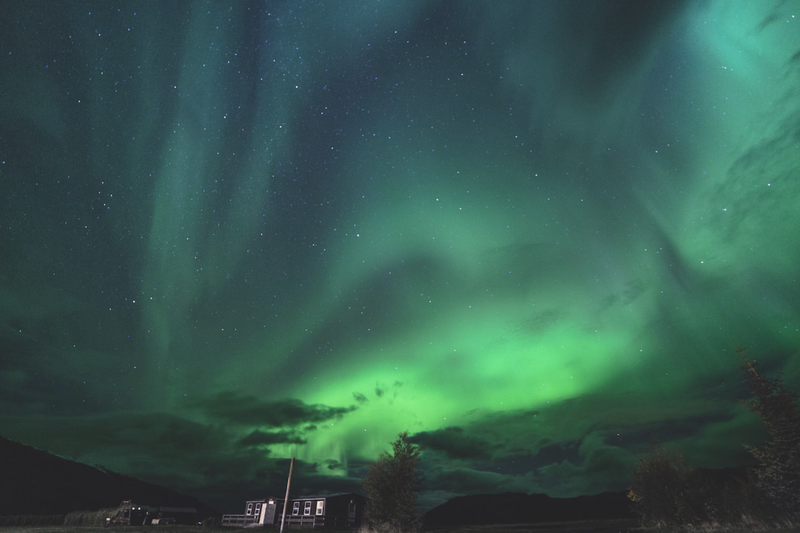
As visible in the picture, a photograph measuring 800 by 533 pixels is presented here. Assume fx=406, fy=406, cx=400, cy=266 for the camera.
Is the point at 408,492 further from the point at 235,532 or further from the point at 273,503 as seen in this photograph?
the point at 273,503

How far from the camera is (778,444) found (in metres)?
31.5

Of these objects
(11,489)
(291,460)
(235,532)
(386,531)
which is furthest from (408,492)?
(11,489)

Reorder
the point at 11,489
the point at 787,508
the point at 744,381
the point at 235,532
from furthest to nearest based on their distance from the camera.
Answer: the point at 11,489 < the point at 235,532 < the point at 744,381 < the point at 787,508

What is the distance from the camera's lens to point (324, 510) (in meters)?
Result: 58.3

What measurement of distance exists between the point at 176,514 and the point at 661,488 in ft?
317

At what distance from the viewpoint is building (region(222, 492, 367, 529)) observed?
56.0 m

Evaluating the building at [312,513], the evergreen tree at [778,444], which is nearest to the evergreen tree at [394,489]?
the building at [312,513]

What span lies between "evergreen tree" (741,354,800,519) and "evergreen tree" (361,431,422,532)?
28675 millimetres

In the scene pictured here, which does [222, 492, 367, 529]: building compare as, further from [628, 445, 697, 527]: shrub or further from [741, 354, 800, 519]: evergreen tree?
[741, 354, 800, 519]: evergreen tree

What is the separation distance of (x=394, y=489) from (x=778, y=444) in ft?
107

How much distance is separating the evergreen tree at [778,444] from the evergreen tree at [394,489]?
94.1 feet

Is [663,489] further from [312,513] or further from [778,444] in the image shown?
[312,513]

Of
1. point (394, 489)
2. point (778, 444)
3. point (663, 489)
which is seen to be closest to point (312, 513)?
point (394, 489)

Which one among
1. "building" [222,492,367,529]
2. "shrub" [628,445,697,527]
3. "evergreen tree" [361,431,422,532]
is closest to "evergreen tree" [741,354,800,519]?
"shrub" [628,445,697,527]
